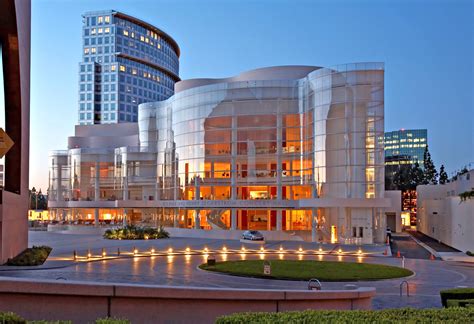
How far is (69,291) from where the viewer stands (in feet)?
37.4

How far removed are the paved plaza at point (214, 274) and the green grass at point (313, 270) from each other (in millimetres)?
837

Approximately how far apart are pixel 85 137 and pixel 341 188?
58001mm

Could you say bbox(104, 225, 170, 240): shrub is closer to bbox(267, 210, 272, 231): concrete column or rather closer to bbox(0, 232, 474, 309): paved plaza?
bbox(0, 232, 474, 309): paved plaza

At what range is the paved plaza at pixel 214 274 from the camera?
1044 inches

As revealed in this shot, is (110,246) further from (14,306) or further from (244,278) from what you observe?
(14,306)

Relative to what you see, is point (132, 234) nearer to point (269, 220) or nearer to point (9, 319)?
point (269, 220)

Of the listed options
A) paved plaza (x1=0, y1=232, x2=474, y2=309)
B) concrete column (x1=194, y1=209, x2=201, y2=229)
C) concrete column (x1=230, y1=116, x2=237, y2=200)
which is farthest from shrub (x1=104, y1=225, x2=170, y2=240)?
concrete column (x1=230, y1=116, x2=237, y2=200)

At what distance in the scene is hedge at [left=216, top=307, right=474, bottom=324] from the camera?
927 cm

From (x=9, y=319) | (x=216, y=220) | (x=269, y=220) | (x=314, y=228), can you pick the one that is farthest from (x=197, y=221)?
(x=9, y=319)

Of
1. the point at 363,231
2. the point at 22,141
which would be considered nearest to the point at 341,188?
the point at 363,231

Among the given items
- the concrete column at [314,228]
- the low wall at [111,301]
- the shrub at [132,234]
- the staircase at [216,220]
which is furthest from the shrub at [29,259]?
the staircase at [216,220]

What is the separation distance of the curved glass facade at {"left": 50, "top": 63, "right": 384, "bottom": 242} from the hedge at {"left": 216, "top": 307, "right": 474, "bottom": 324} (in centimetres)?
4786

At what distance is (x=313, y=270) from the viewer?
106 feet

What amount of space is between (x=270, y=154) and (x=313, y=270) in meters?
38.3
